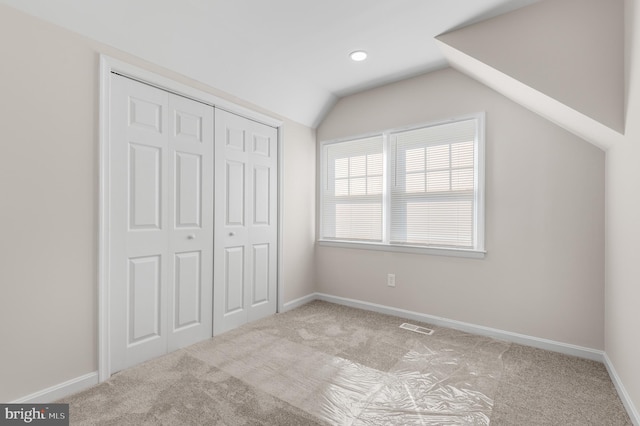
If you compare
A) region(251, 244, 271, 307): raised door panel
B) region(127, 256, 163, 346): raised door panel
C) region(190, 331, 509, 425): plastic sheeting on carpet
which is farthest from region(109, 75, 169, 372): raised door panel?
region(251, 244, 271, 307): raised door panel

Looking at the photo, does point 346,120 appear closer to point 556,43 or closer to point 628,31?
point 556,43

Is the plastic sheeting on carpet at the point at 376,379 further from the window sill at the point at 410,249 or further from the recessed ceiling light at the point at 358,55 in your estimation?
the recessed ceiling light at the point at 358,55

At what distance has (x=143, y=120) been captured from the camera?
2266 millimetres

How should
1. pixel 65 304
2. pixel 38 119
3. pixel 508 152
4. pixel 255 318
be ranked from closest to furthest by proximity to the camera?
pixel 38 119
pixel 65 304
pixel 508 152
pixel 255 318

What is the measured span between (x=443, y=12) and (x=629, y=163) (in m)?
1.50

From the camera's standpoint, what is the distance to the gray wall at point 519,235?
2369mm

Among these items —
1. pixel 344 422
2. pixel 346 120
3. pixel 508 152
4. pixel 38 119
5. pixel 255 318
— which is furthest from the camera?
pixel 346 120

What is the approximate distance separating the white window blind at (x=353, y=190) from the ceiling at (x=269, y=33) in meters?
0.88

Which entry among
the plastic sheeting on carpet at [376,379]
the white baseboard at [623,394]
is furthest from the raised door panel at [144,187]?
the white baseboard at [623,394]

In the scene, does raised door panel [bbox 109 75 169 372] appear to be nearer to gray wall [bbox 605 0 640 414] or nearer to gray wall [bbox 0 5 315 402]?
gray wall [bbox 0 5 315 402]

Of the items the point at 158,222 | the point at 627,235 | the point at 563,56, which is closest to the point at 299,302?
the point at 158,222

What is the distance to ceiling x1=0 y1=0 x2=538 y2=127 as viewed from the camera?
198cm

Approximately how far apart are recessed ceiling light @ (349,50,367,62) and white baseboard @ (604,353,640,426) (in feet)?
9.93

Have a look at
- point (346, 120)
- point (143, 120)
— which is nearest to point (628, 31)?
point (346, 120)
